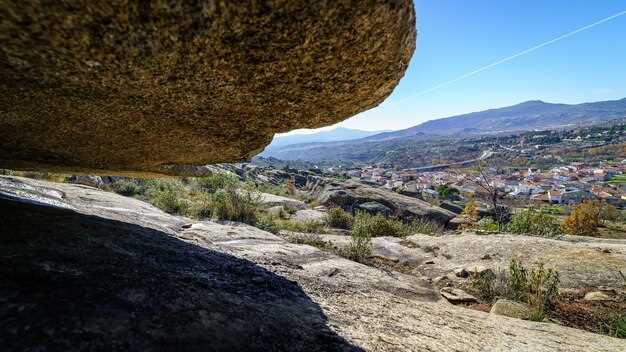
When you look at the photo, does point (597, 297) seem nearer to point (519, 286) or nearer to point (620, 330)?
point (519, 286)

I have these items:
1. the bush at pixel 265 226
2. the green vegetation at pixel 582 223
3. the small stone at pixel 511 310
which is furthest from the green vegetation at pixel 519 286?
the green vegetation at pixel 582 223

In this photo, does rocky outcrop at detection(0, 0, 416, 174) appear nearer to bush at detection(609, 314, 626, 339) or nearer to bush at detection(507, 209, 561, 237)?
bush at detection(609, 314, 626, 339)

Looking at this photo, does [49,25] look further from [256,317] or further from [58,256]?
[256,317]

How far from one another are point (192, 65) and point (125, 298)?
1.81 meters

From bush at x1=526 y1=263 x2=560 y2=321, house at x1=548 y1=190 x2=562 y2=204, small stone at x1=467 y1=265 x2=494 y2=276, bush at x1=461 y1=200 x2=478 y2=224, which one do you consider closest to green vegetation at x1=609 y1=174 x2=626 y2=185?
house at x1=548 y1=190 x2=562 y2=204

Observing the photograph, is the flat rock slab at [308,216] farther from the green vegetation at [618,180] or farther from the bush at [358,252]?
the green vegetation at [618,180]

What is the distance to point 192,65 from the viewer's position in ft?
7.52

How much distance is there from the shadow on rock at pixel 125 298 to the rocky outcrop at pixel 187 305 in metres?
0.01

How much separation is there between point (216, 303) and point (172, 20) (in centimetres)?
239

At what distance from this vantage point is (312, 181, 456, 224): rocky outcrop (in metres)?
24.8

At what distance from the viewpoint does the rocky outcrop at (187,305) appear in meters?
2.33

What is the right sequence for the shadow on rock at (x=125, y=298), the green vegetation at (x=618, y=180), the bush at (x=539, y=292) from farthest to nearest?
the green vegetation at (x=618, y=180) < the bush at (x=539, y=292) < the shadow on rock at (x=125, y=298)

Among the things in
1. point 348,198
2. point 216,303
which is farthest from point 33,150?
point 348,198

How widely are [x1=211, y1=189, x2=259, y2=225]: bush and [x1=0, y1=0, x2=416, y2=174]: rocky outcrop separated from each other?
364 inches
